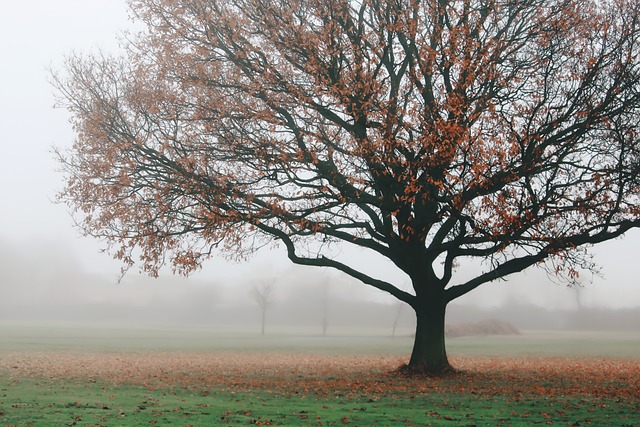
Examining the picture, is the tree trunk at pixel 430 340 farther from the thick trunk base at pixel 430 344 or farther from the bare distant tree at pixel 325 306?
the bare distant tree at pixel 325 306

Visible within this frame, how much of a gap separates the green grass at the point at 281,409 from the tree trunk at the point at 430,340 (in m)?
5.97

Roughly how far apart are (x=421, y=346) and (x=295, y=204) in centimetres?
752

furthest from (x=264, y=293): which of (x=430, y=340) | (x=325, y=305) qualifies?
(x=430, y=340)

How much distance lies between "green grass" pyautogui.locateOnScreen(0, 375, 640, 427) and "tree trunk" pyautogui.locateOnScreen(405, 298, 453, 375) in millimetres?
5969

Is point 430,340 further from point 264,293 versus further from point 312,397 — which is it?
point 264,293

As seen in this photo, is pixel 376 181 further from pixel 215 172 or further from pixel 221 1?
pixel 221 1

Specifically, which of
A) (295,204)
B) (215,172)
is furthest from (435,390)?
(215,172)

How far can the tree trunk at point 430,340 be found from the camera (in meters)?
25.4

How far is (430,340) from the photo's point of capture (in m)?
25.7

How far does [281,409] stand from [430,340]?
1145cm

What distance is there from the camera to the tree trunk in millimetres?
25422

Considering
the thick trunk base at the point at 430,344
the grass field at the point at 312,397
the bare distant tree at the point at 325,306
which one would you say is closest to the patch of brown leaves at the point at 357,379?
the grass field at the point at 312,397

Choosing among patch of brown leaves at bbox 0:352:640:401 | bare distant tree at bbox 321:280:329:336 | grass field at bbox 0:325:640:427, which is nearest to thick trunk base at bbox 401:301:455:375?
patch of brown leaves at bbox 0:352:640:401

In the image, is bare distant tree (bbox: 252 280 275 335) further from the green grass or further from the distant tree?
the green grass
